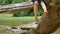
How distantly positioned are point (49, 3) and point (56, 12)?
1.02 feet

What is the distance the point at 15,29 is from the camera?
6383mm

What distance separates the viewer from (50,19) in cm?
413

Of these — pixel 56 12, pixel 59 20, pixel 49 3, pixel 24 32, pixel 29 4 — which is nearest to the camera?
pixel 49 3

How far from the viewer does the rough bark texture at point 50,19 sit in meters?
3.65

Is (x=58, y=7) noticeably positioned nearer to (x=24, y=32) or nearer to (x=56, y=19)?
(x=56, y=19)

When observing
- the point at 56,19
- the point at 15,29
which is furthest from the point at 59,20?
the point at 15,29

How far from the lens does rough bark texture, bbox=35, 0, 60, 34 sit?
365 centimetres

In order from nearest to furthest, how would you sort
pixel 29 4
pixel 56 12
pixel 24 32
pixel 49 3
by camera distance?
pixel 49 3
pixel 56 12
pixel 24 32
pixel 29 4

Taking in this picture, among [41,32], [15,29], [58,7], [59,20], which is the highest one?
[58,7]

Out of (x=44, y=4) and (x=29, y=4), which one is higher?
(x=44, y=4)

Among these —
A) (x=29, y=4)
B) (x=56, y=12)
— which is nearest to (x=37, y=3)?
(x=56, y=12)

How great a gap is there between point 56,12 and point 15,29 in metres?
2.71

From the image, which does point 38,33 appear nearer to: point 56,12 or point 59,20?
point 59,20

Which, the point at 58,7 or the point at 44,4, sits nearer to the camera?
the point at 58,7
